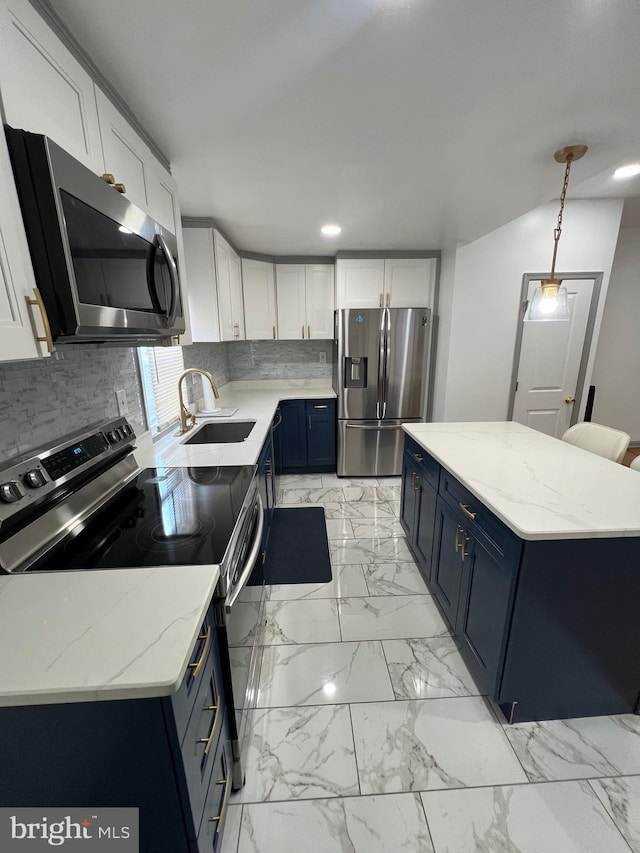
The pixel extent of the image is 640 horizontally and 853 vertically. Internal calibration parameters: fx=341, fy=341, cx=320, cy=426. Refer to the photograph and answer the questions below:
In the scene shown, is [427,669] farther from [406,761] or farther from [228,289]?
[228,289]

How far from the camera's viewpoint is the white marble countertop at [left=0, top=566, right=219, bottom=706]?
60 centimetres

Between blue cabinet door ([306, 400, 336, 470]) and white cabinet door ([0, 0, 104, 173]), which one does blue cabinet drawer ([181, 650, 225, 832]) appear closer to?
white cabinet door ([0, 0, 104, 173])

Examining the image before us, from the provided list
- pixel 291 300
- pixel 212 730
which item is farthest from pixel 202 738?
pixel 291 300

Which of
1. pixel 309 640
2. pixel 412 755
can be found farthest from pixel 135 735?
pixel 309 640

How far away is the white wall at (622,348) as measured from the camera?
3832 millimetres

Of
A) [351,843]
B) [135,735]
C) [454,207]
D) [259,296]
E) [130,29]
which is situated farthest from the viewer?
[259,296]

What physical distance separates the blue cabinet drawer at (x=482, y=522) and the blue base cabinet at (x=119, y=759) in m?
1.06

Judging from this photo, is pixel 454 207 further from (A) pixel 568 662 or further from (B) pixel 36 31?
(A) pixel 568 662

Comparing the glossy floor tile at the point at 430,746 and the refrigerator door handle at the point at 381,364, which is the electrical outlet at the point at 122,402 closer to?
the glossy floor tile at the point at 430,746

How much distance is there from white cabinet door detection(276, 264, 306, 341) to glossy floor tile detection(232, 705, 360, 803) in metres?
3.23

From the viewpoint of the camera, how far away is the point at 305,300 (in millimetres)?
3738

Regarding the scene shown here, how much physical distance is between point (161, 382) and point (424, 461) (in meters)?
1.75

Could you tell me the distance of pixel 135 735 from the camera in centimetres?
66

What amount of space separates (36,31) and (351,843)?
235 cm
